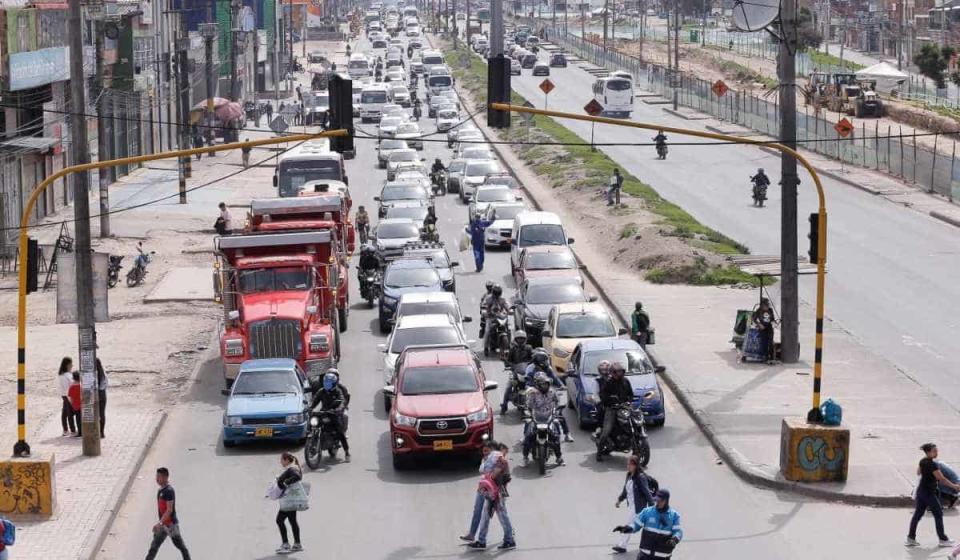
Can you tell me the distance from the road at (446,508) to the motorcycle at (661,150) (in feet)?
152

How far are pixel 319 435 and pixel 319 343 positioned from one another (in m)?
5.72

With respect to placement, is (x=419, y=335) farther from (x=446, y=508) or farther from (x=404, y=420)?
(x=446, y=508)

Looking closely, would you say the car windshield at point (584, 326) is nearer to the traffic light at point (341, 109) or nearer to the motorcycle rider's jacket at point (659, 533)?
the traffic light at point (341, 109)

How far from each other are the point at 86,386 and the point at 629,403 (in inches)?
352

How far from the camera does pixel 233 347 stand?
31.2 m

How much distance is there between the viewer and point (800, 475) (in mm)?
24156

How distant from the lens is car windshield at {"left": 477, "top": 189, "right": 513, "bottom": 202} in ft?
183

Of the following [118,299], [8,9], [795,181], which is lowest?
[118,299]

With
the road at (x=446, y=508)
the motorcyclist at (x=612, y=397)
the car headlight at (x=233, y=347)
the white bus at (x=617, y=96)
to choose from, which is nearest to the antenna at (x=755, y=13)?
the road at (x=446, y=508)

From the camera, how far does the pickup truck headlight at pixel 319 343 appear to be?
31.4 metres

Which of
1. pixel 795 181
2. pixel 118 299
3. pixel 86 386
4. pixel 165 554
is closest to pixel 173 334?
pixel 118 299

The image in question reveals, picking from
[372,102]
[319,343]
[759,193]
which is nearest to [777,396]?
[319,343]

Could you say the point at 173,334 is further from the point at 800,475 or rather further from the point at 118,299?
the point at 800,475

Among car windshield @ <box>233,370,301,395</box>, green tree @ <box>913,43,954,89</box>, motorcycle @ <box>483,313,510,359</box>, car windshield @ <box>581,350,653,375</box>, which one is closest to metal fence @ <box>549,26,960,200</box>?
green tree @ <box>913,43,954,89</box>
